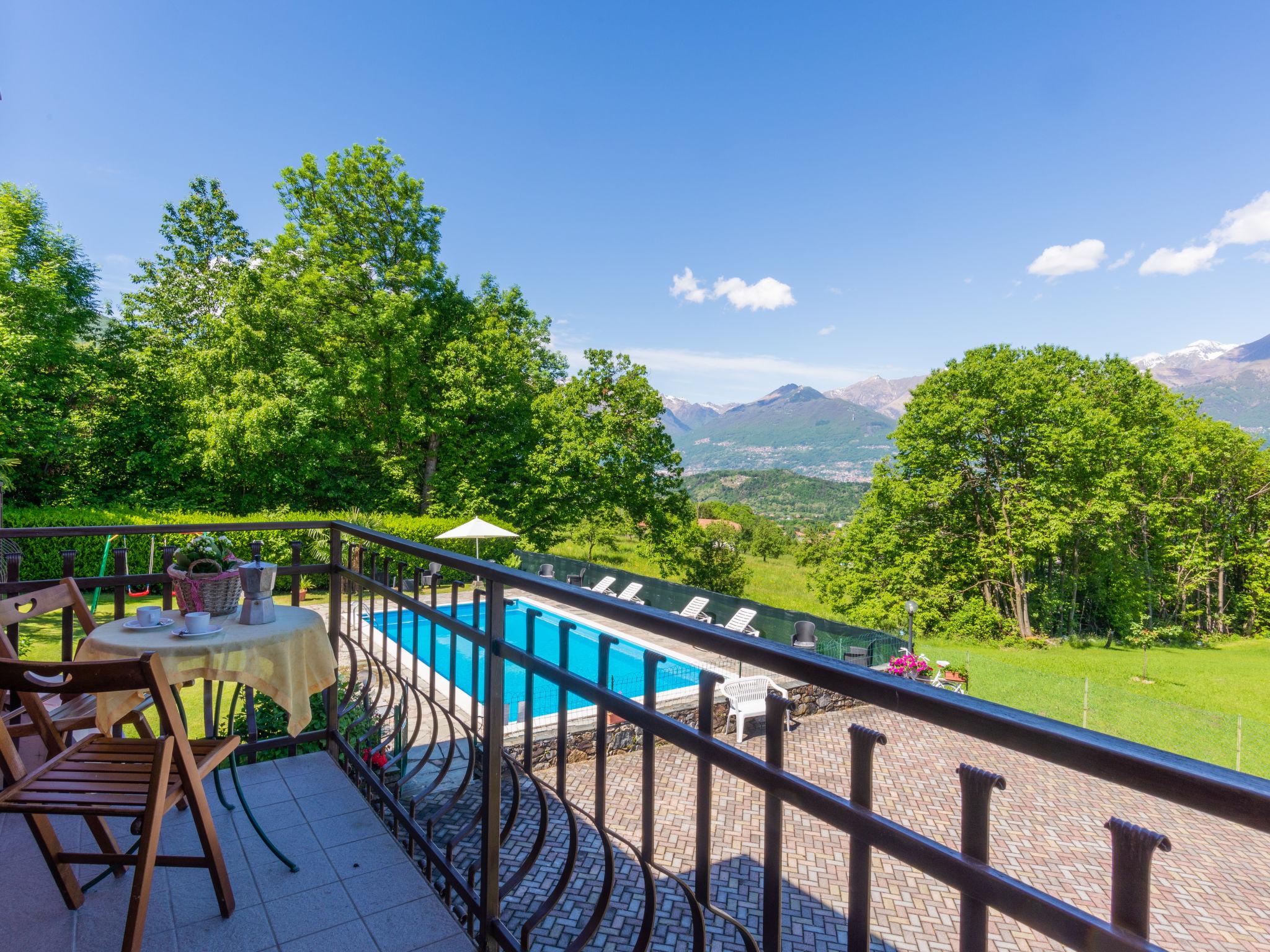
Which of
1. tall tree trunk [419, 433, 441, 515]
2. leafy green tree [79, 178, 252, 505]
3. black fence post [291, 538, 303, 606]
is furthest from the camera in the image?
tall tree trunk [419, 433, 441, 515]

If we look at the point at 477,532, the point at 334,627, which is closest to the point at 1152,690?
the point at 477,532

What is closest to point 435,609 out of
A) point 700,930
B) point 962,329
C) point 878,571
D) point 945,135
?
point 700,930

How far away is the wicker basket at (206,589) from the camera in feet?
7.60

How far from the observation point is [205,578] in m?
2.31

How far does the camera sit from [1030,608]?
23234 millimetres

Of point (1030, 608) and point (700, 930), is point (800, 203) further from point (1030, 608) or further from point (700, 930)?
point (700, 930)

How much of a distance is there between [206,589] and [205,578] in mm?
53

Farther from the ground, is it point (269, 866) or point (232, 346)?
point (232, 346)

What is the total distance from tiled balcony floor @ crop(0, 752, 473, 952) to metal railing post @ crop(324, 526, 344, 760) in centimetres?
50

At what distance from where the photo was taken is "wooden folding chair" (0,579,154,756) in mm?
2012

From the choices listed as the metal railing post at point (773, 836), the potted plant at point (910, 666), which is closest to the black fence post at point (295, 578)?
the metal railing post at point (773, 836)

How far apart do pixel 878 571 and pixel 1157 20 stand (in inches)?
849

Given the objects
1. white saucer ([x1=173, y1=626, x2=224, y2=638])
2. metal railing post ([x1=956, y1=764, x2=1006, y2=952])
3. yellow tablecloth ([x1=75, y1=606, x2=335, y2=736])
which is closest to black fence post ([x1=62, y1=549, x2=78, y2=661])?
yellow tablecloth ([x1=75, y1=606, x2=335, y2=736])

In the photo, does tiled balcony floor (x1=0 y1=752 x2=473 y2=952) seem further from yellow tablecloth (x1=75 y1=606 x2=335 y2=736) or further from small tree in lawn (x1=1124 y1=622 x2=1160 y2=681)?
small tree in lawn (x1=1124 y1=622 x2=1160 y2=681)
